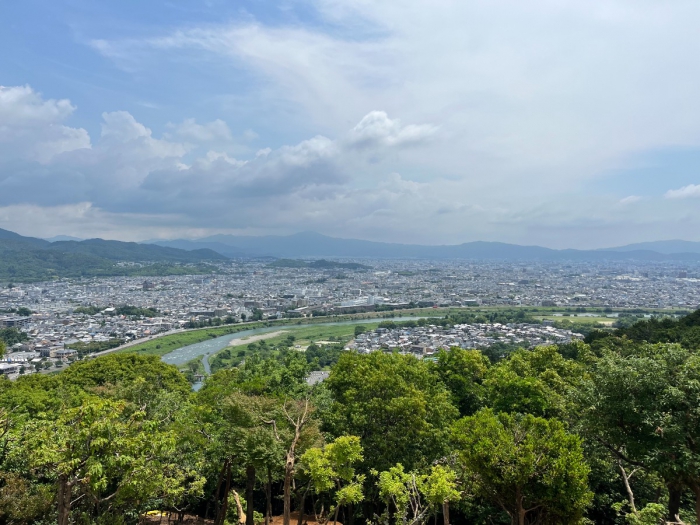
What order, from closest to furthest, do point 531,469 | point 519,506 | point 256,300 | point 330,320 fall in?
point 531,469 < point 519,506 < point 330,320 < point 256,300

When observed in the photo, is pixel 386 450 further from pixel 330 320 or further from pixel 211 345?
pixel 330 320

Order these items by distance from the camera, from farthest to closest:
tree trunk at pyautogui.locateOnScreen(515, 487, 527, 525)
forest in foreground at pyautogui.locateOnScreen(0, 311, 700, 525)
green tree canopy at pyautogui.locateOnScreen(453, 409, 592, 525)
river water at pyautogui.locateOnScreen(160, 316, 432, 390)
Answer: river water at pyautogui.locateOnScreen(160, 316, 432, 390) → tree trunk at pyautogui.locateOnScreen(515, 487, 527, 525) → green tree canopy at pyautogui.locateOnScreen(453, 409, 592, 525) → forest in foreground at pyautogui.locateOnScreen(0, 311, 700, 525)

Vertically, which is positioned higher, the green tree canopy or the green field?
the green tree canopy

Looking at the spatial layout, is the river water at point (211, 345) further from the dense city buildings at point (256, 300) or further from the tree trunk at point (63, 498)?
the tree trunk at point (63, 498)

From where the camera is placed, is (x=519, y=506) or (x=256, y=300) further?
(x=256, y=300)

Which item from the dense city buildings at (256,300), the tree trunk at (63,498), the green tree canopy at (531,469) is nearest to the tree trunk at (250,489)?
the tree trunk at (63,498)

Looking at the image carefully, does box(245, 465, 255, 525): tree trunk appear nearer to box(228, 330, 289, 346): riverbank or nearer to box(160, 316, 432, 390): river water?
box(160, 316, 432, 390): river water

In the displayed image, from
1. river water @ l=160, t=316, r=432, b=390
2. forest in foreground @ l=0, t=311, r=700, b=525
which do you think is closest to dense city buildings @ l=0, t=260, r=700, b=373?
river water @ l=160, t=316, r=432, b=390

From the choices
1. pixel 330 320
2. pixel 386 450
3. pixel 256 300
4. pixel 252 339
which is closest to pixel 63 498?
pixel 386 450

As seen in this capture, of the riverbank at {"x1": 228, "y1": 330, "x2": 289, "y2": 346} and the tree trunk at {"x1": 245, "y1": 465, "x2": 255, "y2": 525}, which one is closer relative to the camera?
the tree trunk at {"x1": 245, "y1": 465, "x2": 255, "y2": 525}
